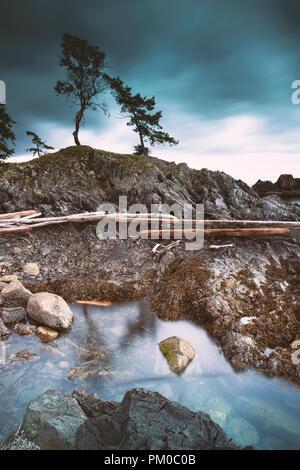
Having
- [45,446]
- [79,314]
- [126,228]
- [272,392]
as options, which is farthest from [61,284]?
A: [272,392]

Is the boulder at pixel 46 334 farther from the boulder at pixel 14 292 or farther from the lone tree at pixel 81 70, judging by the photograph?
the lone tree at pixel 81 70

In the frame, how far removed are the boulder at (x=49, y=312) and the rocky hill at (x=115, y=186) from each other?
25.5 ft

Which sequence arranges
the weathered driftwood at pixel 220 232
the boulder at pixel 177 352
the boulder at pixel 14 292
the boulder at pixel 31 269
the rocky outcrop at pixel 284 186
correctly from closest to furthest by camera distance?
the boulder at pixel 177 352 < the boulder at pixel 14 292 < the boulder at pixel 31 269 < the weathered driftwood at pixel 220 232 < the rocky outcrop at pixel 284 186

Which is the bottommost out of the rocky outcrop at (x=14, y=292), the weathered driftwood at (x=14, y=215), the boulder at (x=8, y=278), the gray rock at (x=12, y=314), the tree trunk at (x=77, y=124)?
the gray rock at (x=12, y=314)

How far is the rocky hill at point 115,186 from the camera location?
44.9 feet

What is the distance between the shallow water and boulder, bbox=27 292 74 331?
34 centimetres

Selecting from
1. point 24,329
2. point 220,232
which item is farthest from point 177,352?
point 220,232

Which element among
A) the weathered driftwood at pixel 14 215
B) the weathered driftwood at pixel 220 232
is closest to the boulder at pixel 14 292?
the weathered driftwood at pixel 220 232

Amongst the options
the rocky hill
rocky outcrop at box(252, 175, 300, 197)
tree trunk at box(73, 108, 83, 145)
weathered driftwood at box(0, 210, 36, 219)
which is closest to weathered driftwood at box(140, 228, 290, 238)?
the rocky hill

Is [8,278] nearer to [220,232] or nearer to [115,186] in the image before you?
[220,232]

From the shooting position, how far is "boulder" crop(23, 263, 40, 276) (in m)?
8.07

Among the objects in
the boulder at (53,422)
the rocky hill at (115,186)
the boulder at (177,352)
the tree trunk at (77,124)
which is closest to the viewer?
the boulder at (53,422)

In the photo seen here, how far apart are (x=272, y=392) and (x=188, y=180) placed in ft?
48.9

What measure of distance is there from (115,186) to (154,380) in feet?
41.8
